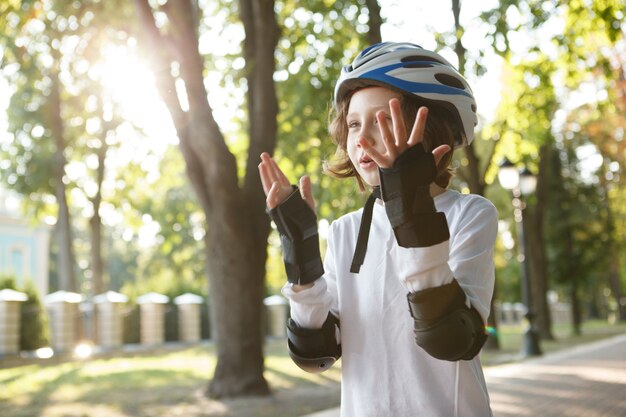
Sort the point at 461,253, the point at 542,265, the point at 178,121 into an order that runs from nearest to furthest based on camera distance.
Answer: the point at 461,253 → the point at 178,121 → the point at 542,265

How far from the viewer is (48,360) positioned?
18.7m

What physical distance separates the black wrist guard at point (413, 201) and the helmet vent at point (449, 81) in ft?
1.73

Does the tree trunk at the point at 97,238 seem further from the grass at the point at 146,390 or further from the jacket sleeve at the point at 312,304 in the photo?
the jacket sleeve at the point at 312,304

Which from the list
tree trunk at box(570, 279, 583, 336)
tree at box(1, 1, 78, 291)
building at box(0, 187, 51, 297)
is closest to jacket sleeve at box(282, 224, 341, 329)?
tree at box(1, 1, 78, 291)

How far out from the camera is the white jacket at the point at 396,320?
1.83 m

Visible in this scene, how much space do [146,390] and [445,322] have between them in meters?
10.6

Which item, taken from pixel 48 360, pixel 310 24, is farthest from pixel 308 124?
pixel 48 360

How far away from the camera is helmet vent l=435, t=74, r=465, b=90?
213 cm

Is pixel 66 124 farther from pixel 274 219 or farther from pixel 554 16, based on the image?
pixel 274 219

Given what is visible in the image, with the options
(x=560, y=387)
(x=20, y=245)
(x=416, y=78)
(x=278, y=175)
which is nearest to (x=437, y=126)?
(x=416, y=78)

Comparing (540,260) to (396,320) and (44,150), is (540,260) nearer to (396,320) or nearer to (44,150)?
(44,150)

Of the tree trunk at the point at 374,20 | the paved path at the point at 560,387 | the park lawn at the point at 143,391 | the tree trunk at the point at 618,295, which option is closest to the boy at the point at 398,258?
the paved path at the point at 560,387

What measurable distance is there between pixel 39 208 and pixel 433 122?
2454 centimetres

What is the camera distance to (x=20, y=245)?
1736 inches
